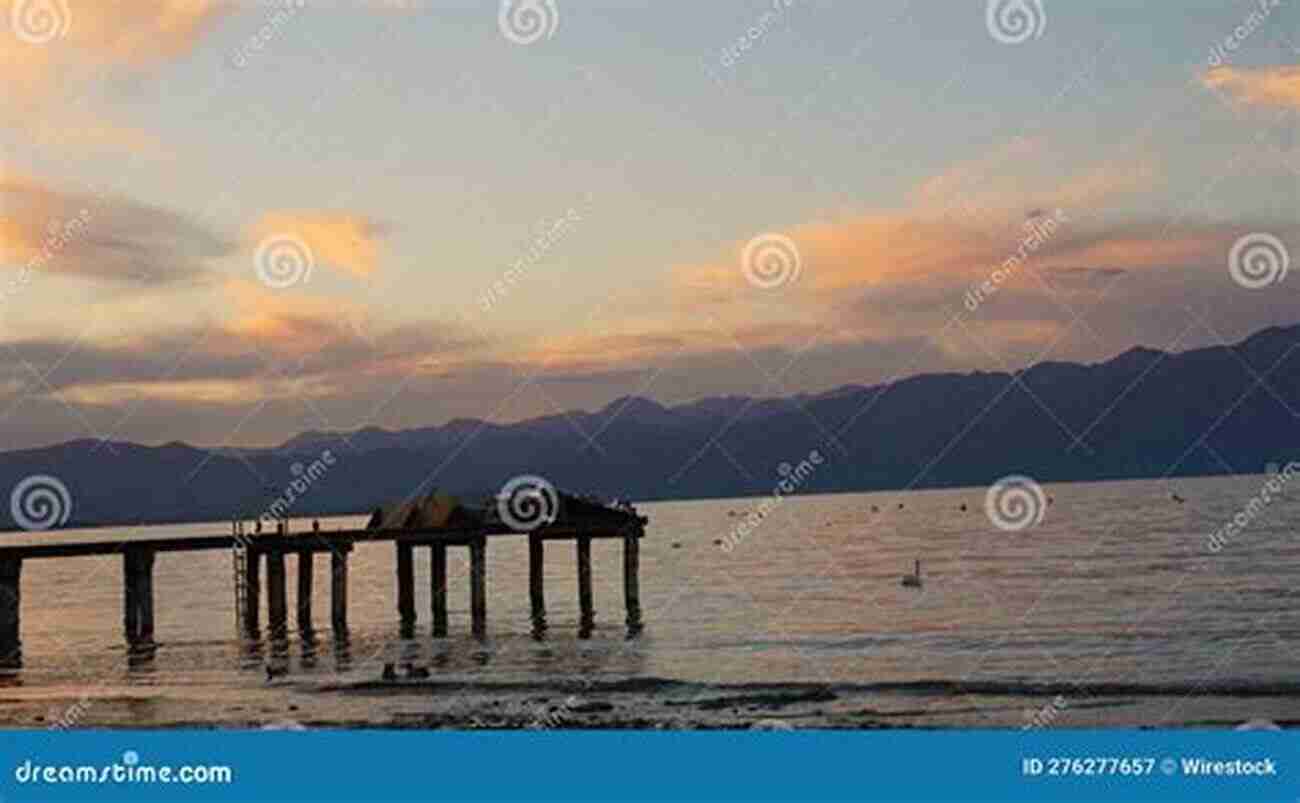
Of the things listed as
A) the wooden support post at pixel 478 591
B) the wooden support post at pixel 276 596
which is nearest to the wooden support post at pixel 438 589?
the wooden support post at pixel 478 591

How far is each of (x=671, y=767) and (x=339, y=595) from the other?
1333 cm

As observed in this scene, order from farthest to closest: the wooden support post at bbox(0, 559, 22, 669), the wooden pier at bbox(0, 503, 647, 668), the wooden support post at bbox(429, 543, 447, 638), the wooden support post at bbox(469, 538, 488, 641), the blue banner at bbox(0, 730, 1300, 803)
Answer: the wooden support post at bbox(429, 543, 447, 638) → the wooden support post at bbox(469, 538, 488, 641) → the wooden support post at bbox(0, 559, 22, 669) → the wooden pier at bbox(0, 503, 647, 668) → the blue banner at bbox(0, 730, 1300, 803)

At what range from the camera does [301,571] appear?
2262cm

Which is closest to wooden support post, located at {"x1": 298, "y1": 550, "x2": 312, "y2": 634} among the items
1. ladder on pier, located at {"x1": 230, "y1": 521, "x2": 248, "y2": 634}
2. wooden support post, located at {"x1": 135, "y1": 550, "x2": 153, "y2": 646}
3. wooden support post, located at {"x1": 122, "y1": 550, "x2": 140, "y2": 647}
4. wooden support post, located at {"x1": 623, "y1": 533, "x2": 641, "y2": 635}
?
ladder on pier, located at {"x1": 230, "y1": 521, "x2": 248, "y2": 634}

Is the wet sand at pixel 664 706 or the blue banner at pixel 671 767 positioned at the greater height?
the wet sand at pixel 664 706

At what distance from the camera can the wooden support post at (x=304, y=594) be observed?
22.3 metres

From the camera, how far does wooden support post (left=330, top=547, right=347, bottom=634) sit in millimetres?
22527

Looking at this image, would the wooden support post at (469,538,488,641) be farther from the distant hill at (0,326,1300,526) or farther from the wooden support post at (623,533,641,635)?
the distant hill at (0,326,1300,526)

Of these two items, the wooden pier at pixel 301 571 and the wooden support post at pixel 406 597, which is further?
the wooden support post at pixel 406 597

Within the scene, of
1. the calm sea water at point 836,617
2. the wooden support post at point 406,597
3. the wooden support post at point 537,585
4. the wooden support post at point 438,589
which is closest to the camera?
the calm sea water at point 836,617

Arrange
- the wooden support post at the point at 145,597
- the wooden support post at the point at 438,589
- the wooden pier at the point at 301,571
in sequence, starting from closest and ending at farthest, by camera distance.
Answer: the wooden pier at the point at 301,571, the wooden support post at the point at 145,597, the wooden support post at the point at 438,589

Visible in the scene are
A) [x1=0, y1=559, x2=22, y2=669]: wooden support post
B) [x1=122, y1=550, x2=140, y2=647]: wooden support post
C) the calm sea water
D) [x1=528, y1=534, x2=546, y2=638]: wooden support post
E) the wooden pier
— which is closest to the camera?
the calm sea water

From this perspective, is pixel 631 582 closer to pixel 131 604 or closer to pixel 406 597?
pixel 406 597

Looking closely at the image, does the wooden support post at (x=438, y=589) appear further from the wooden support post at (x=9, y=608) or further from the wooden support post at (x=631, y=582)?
the wooden support post at (x=9, y=608)
